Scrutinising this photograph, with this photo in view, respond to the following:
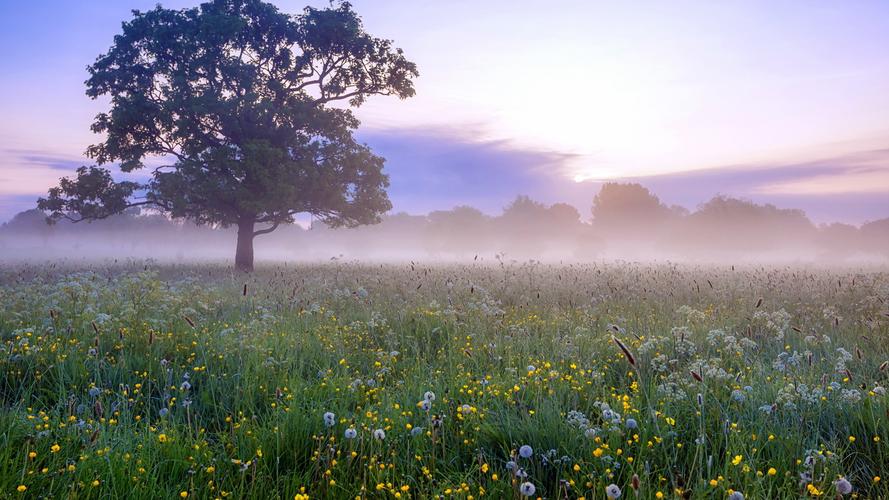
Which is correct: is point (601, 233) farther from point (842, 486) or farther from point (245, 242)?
point (842, 486)

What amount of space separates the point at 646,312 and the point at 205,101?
21003mm

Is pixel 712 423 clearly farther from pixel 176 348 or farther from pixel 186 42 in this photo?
pixel 186 42

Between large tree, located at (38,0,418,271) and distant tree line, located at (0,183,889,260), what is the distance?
52581 mm

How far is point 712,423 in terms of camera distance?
4.13 m

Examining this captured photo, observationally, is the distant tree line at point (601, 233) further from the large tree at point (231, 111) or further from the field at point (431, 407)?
the field at point (431, 407)

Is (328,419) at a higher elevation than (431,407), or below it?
higher

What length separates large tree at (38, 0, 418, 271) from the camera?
2244 cm

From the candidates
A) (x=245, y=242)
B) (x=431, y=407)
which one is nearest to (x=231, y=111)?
(x=245, y=242)

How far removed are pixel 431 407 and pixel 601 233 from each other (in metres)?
90.7

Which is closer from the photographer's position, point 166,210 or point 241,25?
point 241,25

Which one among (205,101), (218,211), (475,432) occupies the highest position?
(205,101)

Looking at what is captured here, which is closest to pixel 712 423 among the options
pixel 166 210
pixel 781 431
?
pixel 781 431

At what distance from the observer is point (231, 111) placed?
73.0 ft

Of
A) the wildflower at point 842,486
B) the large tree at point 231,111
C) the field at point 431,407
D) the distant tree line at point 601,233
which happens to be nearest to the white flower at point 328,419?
the field at point 431,407
